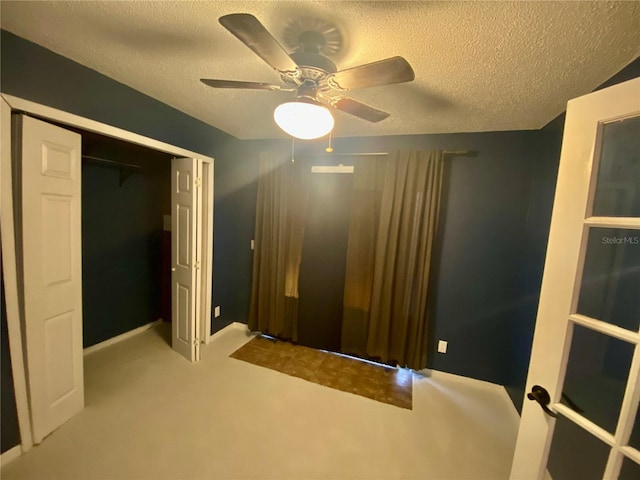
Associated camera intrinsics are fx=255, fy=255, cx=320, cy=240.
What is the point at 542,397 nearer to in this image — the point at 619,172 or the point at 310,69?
the point at 619,172

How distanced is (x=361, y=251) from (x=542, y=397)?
178 centimetres

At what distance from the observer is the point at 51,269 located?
1.59 meters

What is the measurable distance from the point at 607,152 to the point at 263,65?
1.56 meters

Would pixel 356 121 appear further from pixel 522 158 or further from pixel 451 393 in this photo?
Result: pixel 451 393

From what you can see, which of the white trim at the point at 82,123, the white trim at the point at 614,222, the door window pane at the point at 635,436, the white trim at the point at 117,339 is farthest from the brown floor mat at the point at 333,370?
the white trim at the point at 82,123

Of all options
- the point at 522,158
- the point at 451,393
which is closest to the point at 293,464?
the point at 451,393

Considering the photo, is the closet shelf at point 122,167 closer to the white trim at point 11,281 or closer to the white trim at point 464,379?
the white trim at point 11,281

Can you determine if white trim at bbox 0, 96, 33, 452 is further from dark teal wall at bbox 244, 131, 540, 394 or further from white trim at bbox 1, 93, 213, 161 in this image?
dark teal wall at bbox 244, 131, 540, 394

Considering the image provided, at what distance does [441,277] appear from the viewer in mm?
2484

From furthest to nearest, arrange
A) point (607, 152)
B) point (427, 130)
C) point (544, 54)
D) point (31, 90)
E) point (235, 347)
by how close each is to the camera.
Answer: point (235, 347), point (427, 130), point (31, 90), point (544, 54), point (607, 152)

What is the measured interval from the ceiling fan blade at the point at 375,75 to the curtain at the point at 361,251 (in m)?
1.43

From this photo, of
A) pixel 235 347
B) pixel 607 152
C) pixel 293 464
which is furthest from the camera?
pixel 235 347

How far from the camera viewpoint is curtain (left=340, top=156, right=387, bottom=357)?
2.55 metres

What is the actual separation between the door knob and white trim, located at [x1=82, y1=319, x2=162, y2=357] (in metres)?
3.38
